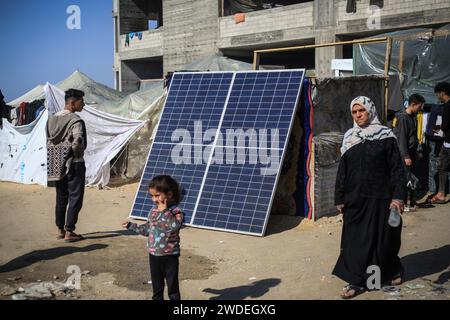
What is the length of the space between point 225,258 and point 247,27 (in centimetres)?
1705

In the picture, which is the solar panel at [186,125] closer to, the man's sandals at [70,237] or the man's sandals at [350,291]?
the man's sandals at [70,237]

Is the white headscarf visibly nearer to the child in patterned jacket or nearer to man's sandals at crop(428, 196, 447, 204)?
the child in patterned jacket

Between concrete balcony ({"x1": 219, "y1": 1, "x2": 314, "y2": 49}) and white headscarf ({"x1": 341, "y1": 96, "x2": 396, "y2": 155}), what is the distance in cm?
1513

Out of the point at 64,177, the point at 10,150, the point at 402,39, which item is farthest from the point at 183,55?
the point at 64,177

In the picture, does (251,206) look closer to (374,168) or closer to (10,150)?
(374,168)

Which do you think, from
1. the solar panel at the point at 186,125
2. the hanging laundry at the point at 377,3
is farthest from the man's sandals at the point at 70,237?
the hanging laundry at the point at 377,3

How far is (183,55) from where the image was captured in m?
25.5

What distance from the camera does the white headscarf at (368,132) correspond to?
4719 millimetres

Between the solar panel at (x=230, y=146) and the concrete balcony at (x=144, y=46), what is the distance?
762 inches

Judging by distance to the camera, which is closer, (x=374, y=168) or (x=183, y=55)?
(x=374, y=168)

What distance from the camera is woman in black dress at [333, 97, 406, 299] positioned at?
4688mm

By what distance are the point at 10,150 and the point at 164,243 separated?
9.77 metres

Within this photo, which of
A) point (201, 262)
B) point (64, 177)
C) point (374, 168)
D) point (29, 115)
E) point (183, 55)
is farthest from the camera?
point (183, 55)

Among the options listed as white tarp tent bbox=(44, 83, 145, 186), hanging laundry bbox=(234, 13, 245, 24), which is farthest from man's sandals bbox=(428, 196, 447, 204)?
hanging laundry bbox=(234, 13, 245, 24)
